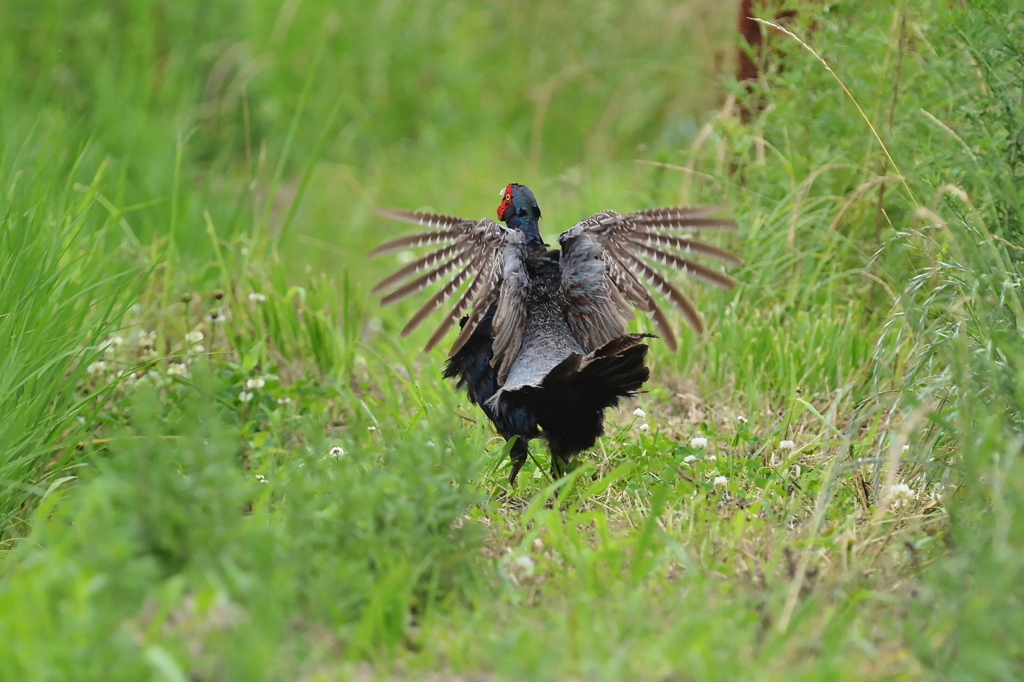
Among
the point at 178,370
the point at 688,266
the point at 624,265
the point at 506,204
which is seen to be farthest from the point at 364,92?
the point at 688,266

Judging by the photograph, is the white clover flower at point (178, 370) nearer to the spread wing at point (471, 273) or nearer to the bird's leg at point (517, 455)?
the spread wing at point (471, 273)

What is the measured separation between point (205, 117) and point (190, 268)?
2.80 metres

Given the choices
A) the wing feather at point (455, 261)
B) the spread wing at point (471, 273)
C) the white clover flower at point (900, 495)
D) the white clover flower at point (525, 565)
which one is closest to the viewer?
the white clover flower at point (525, 565)

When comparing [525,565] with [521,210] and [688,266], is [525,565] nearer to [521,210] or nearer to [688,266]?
[688,266]

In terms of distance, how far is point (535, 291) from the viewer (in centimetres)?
391

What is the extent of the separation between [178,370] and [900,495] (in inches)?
115

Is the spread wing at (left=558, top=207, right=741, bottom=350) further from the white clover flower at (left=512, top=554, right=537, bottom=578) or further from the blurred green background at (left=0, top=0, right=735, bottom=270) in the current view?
the blurred green background at (left=0, top=0, right=735, bottom=270)

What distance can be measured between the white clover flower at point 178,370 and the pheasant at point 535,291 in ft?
3.41

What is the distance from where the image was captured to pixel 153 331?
481 cm

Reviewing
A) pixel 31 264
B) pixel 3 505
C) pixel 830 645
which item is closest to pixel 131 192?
pixel 31 264

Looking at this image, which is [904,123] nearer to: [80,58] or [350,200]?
[350,200]

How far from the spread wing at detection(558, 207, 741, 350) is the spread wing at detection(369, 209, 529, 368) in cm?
22

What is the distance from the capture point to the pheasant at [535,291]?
11.8 ft

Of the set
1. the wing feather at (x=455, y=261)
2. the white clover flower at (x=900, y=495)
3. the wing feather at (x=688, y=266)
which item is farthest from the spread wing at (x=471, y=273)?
the white clover flower at (x=900, y=495)
